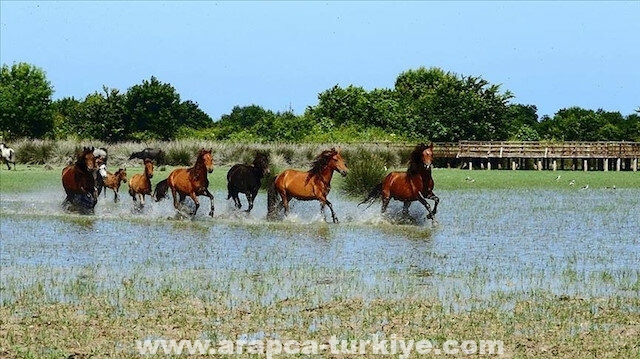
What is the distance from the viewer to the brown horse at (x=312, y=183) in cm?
2262

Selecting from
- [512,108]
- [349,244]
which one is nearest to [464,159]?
[512,108]

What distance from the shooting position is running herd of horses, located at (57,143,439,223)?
22641 millimetres

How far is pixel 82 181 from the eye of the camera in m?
25.1

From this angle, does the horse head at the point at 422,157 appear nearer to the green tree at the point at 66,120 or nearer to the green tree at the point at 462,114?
the green tree at the point at 462,114

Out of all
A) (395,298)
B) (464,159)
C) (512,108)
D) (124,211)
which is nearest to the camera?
(395,298)

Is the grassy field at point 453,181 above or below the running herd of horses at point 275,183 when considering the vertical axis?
below

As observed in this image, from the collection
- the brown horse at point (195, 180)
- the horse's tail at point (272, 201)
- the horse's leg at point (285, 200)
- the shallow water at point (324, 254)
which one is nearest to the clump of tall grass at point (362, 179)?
the shallow water at point (324, 254)

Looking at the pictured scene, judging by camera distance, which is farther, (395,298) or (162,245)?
(162,245)

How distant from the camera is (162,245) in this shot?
61.1 ft

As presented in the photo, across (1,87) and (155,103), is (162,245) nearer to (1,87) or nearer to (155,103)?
(155,103)

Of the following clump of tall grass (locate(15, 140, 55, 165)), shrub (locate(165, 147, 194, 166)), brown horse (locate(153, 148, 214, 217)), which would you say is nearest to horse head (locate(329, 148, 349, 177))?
brown horse (locate(153, 148, 214, 217))

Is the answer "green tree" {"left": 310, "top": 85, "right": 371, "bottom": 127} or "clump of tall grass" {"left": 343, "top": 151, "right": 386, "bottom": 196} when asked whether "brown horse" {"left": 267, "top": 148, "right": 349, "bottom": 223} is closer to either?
"clump of tall grass" {"left": 343, "top": 151, "right": 386, "bottom": 196}

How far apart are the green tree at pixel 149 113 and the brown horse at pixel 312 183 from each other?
63.4 meters

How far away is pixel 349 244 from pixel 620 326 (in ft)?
27.0
